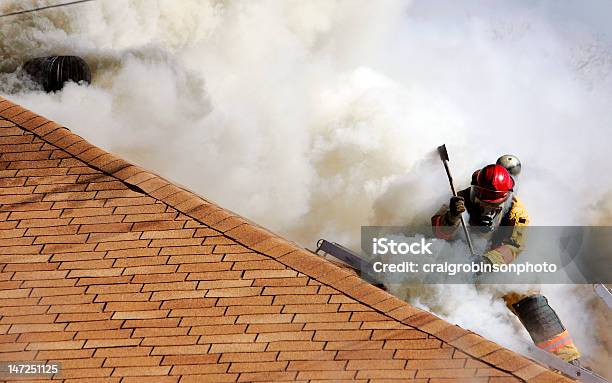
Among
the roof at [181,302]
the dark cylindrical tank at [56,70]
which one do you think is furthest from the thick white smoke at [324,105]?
the roof at [181,302]

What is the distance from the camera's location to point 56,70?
18922 mm

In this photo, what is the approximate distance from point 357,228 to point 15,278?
24.7ft

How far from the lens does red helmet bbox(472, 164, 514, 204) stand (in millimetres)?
12117

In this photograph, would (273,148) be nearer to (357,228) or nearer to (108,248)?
(357,228)

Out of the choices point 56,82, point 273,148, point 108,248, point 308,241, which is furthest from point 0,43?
point 108,248

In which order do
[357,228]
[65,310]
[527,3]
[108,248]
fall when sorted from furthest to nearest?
[527,3], [357,228], [108,248], [65,310]

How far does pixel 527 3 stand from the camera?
1018 inches

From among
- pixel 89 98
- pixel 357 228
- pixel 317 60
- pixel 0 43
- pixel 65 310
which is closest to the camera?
pixel 65 310

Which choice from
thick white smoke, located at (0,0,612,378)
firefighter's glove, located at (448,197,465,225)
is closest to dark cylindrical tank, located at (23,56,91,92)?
thick white smoke, located at (0,0,612,378)

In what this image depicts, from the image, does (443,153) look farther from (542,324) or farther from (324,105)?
(324,105)

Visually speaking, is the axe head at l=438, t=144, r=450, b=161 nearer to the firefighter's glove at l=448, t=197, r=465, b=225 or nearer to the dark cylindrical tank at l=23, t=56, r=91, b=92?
the firefighter's glove at l=448, t=197, r=465, b=225

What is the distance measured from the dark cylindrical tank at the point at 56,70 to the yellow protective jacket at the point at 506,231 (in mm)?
8664

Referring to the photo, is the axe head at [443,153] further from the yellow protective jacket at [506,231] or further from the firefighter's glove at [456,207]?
the firefighter's glove at [456,207]

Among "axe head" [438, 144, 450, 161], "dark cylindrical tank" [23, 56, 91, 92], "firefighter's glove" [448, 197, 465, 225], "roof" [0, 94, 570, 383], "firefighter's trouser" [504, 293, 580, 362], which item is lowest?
"roof" [0, 94, 570, 383]
